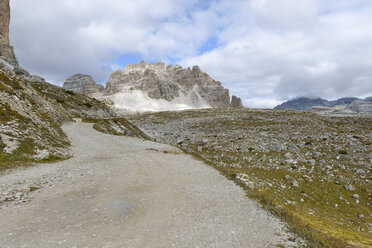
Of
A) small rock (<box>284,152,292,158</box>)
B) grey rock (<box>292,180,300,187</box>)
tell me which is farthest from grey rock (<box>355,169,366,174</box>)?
grey rock (<box>292,180,300,187</box>)

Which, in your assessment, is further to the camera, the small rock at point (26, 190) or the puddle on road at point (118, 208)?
the small rock at point (26, 190)

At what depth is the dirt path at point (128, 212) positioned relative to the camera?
829cm

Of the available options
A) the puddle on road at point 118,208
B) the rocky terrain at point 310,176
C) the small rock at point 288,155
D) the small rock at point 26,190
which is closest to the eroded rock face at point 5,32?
the rocky terrain at point 310,176

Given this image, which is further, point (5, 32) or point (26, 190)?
point (5, 32)

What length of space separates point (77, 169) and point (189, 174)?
10470mm

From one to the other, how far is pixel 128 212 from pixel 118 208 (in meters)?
0.83

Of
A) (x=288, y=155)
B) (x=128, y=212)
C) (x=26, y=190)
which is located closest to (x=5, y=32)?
(x=26, y=190)

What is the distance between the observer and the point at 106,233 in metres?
8.66

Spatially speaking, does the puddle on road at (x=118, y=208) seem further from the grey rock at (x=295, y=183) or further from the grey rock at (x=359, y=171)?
the grey rock at (x=359, y=171)

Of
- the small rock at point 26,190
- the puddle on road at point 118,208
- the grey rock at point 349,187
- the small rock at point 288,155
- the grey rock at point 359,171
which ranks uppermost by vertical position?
the small rock at point 26,190

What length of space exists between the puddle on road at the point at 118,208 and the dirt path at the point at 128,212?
5 cm

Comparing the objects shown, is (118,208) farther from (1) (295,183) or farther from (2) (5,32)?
Answer: (2) (5,32)

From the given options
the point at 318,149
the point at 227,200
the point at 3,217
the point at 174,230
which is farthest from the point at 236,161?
the point at 3,217

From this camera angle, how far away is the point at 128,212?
10898 millimetres
